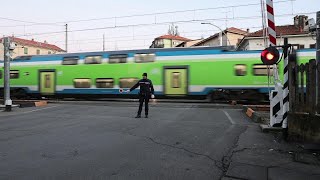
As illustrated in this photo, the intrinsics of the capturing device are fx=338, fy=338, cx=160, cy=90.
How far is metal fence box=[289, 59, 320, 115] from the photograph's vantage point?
7000 mm

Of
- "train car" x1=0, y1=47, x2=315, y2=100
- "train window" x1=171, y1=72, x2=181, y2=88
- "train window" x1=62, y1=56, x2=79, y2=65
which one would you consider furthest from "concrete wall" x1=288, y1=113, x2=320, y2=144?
"train window" x1=62, y1=56, x2=79, y2=65

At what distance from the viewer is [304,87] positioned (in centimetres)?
744

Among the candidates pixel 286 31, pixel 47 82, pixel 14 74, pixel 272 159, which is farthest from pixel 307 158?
pixel 286 31

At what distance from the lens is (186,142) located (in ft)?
23.8

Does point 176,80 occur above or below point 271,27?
below

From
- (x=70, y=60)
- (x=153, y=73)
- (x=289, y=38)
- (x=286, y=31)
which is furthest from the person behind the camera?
(x=286, y=31)

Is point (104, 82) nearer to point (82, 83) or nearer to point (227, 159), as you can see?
point (82, 83)

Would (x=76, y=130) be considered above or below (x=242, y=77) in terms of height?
below

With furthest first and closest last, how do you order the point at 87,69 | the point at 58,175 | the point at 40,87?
the point at 40,87 < the point at 87,69 < the point at 58,175

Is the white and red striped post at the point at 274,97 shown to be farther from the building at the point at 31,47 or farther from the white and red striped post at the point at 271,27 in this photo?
the building at the point at 31,47

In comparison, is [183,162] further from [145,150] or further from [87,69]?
[87,69]

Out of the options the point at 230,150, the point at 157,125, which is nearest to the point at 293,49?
the point at 230,150

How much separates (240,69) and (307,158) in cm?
1337

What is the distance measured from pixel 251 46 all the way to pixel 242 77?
28.7 m
